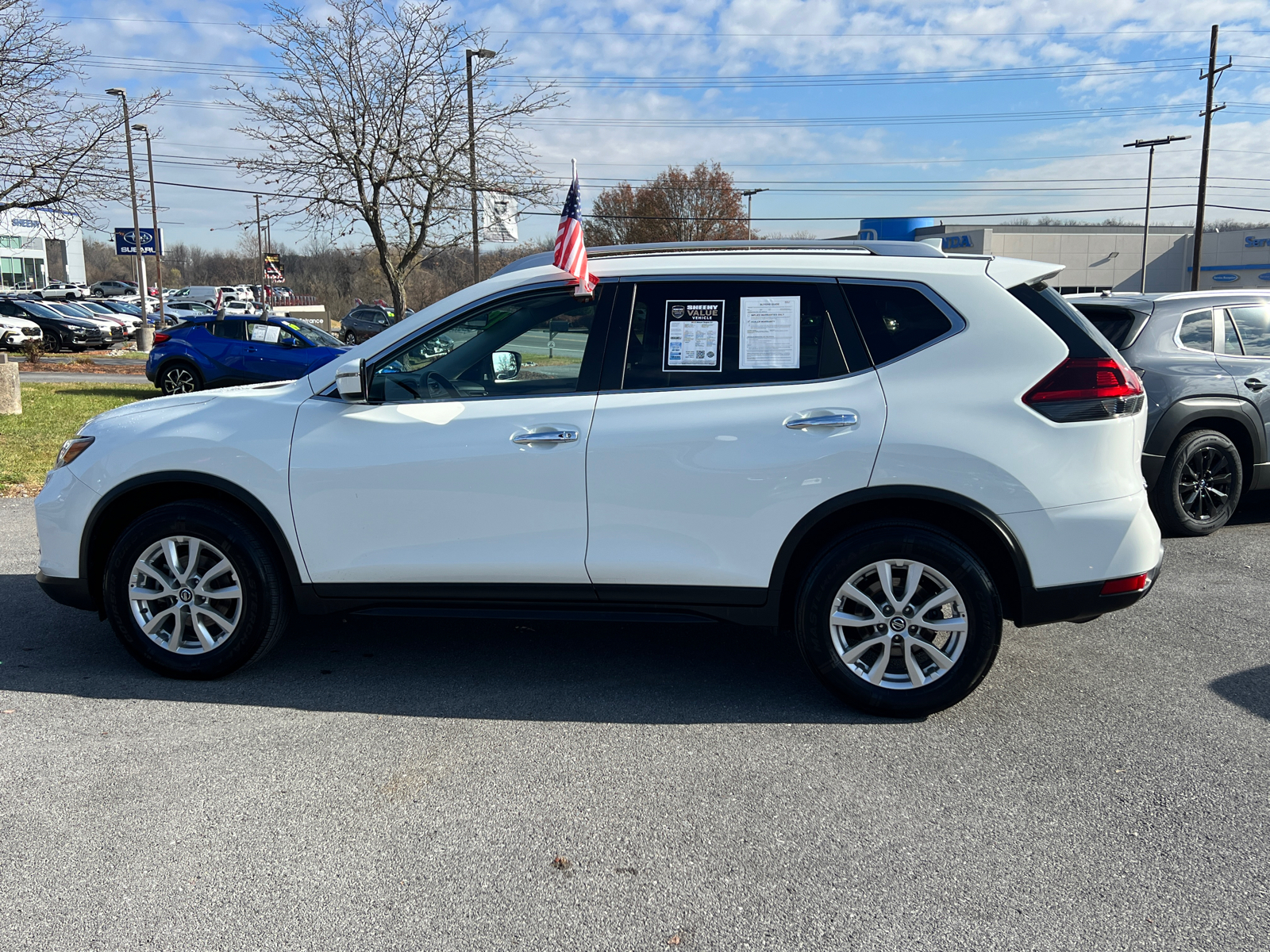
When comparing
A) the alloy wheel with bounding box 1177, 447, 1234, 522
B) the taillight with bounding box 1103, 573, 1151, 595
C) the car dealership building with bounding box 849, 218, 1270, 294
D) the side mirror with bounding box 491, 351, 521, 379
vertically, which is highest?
the car dealership building with bounding box 849, 218, 1270, 294

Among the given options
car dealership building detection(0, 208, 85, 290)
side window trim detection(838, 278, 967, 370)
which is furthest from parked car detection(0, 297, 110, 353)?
side window trim detection(838, 278, 967, 370)

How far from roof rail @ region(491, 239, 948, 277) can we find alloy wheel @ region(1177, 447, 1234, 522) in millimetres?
4100

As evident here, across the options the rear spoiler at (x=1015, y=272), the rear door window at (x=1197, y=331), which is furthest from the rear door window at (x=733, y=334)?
the rear door window at (x=1197, y=331)

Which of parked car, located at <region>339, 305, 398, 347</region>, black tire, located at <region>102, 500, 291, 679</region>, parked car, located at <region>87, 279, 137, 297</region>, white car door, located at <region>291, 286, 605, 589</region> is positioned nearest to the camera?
white car door, located at <region>291, 286, 605, 589</region>

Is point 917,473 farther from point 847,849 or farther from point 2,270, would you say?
point 2,270

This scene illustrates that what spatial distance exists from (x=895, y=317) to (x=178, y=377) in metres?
15.4

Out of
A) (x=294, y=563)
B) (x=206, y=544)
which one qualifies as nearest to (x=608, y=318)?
(x=294, y=563)

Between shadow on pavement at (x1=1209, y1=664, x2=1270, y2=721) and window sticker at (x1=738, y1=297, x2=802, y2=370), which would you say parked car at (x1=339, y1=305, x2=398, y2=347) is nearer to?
window sticker at (x1=738, y1=297, x2=802, y2=370)

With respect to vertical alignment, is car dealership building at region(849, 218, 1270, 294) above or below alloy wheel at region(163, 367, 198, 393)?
above

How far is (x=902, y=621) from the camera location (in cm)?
395

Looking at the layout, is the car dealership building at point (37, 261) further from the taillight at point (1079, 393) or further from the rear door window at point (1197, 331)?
the taillight at point (1079, 393)

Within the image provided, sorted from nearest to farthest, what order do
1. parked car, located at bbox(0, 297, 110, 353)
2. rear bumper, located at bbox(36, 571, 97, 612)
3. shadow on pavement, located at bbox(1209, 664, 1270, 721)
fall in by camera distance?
shadow on pavement, located at bbox(1209, 664, 1270, 721) → rear bumper, located at bbox(36, 571, 97, 612) → parked car, located at bbox(0, 297, 110, 353)

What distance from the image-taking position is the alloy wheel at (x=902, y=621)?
12.9 feet

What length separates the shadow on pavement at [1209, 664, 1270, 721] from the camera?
13.6 ft
